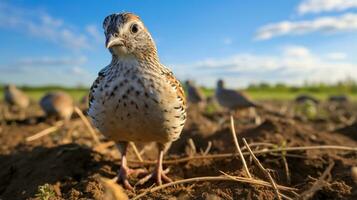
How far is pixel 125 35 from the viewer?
14.1 ft

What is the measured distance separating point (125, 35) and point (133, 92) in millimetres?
605

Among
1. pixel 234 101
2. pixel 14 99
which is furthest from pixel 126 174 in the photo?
pixel 14 99

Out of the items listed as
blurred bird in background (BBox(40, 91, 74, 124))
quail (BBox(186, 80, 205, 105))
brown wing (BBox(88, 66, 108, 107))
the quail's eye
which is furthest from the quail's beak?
quail (BBox(186, 80, 205, 105))

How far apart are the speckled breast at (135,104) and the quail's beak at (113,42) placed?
21 centimetres

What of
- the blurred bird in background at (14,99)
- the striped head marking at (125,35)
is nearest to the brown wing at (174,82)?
the striped head marking at (125,35)

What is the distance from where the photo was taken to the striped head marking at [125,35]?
4.23 metres

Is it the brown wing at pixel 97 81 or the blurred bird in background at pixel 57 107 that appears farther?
the blurred bird in background at pixel 57 107

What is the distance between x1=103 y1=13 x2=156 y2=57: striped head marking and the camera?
13.9ft

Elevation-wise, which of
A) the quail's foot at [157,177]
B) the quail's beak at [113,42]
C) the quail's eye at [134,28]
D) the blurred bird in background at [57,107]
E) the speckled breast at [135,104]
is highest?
the quail's eye at [134,28]

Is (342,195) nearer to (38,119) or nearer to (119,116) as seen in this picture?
(119,116)

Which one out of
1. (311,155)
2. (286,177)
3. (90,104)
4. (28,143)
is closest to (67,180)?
(90,104)

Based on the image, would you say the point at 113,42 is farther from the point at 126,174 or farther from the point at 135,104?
the point at 126,174

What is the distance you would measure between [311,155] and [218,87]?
10494 mm

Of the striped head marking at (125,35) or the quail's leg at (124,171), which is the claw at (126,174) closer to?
the quail's leg at (124,171)
